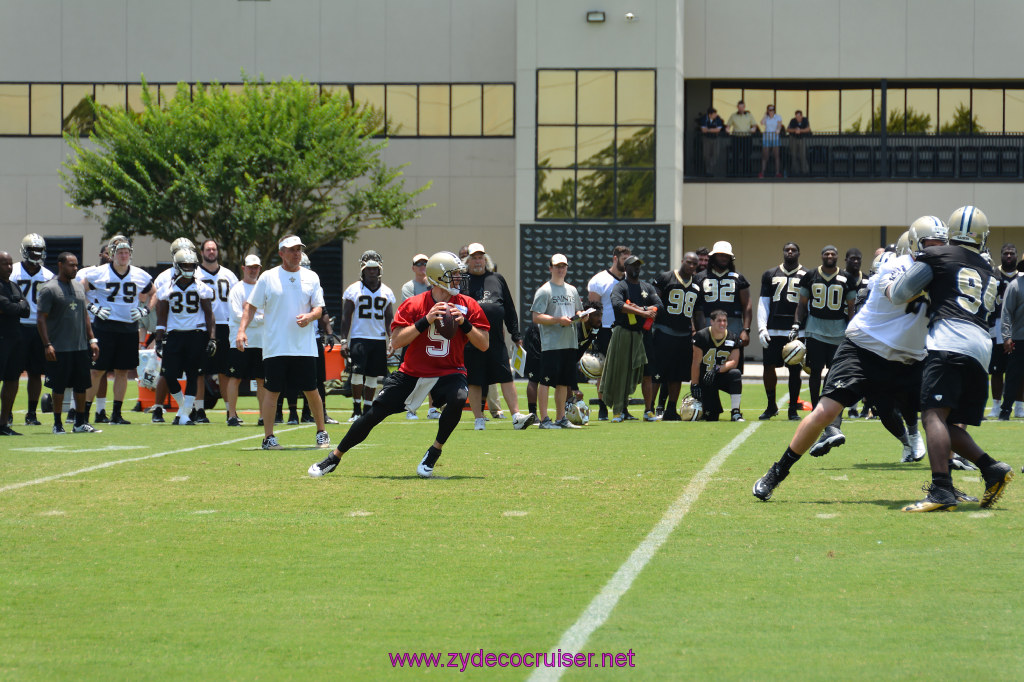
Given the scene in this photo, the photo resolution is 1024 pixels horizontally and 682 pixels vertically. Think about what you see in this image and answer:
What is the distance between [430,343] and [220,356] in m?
6.90

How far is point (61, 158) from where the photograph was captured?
128 ft

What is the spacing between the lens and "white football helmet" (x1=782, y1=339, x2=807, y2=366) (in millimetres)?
16609

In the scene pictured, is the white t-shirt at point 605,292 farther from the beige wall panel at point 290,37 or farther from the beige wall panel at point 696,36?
the beige wall panel at point 290,37

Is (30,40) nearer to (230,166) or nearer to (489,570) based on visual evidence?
(230,166)

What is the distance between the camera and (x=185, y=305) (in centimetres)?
1622

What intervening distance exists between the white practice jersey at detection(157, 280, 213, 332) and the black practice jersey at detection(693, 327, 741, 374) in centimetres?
614

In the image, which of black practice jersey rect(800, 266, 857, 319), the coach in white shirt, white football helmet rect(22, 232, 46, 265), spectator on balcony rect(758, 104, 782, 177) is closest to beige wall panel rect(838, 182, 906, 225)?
spectator on balcony rect(758, 104, 782, 177)

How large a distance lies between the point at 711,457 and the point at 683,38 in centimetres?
2753

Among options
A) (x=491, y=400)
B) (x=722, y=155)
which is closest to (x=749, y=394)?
(x=491, y=400)

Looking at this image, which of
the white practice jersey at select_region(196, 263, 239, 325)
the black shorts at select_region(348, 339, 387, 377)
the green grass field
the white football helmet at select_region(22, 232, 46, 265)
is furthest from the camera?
the white practice jersey at select_region(196, 263, 239, 325)

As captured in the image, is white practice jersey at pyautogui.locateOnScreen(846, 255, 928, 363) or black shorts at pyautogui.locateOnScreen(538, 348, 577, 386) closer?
white practice jersey at pyautogui.locateOnScreen(846, 255, 928, 363)

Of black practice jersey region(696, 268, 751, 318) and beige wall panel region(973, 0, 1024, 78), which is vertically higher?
beige wall panel region(973, 0, 1024, 78)

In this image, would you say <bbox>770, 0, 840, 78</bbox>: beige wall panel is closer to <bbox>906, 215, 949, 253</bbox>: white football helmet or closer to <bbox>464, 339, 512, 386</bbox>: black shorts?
<bbox>464, 339, 512, 386</bbox>: black shorts

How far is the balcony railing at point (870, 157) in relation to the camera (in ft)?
126
